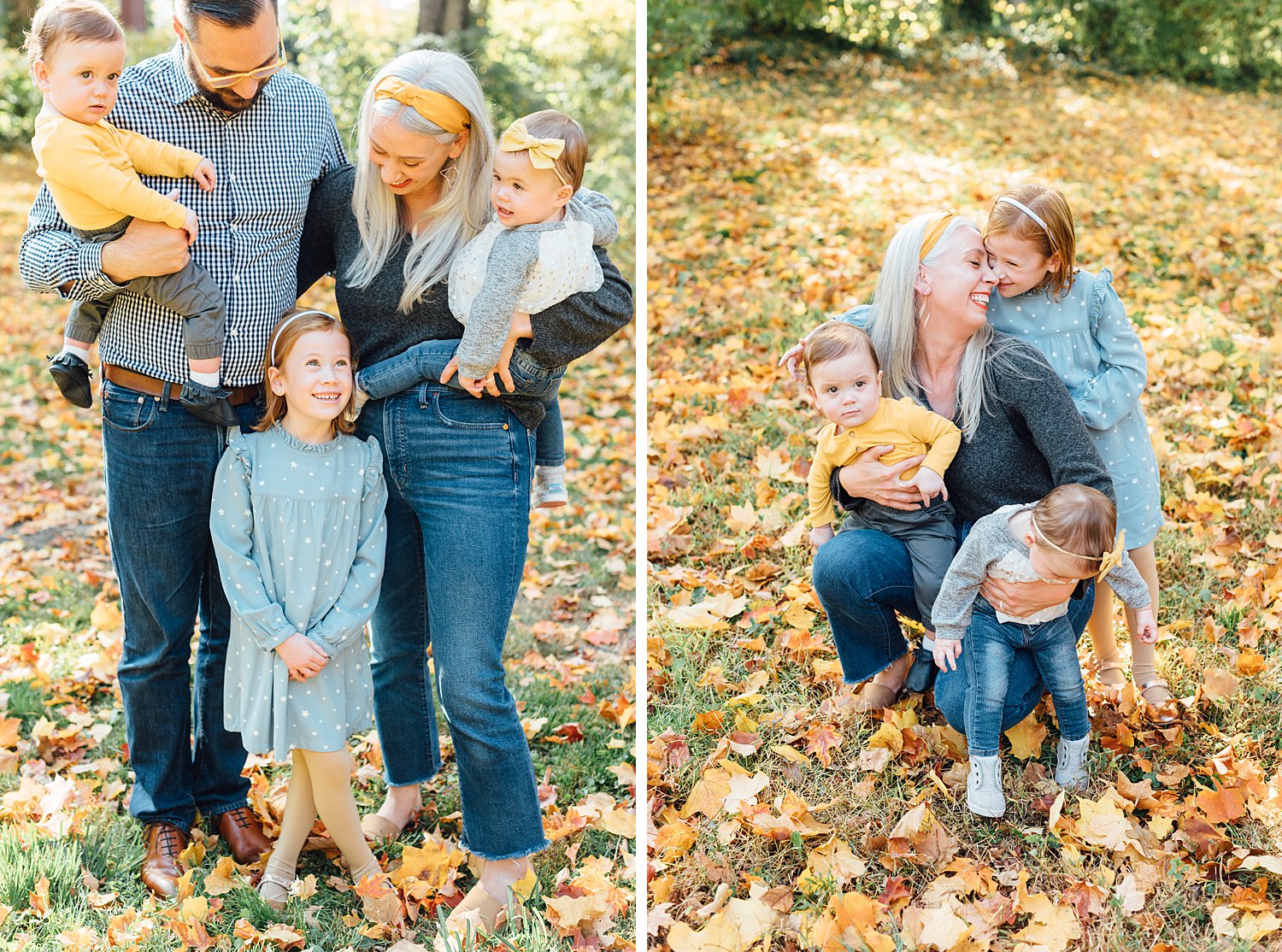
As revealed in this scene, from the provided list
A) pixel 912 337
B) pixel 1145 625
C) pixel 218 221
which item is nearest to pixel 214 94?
pixel 218 221

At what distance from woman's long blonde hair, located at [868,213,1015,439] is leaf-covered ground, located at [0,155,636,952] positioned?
1492 millimetres

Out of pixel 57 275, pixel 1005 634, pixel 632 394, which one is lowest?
pixel 632 394

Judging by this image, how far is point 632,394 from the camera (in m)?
7.65

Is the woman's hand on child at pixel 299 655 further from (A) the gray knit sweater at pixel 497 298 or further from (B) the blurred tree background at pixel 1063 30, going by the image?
(B) the blurred tree background at pixel 1063 30

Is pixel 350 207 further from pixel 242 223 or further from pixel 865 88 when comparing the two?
pixel 865 88

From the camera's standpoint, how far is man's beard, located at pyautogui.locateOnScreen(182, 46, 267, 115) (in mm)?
2816

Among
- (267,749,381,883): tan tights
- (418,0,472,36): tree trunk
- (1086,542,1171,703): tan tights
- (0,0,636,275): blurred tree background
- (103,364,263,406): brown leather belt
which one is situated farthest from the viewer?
(418,0,472,36): tree trunk

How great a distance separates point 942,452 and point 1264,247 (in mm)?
6080

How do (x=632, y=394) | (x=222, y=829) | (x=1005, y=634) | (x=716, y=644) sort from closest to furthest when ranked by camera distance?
(x=1005, y=634) → (x=222, y=829) → (x=716, y=644) → (x=632, y=394)

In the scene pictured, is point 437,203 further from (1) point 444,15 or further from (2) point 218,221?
(1) point 444,15

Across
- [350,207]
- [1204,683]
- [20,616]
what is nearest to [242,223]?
[350,207]

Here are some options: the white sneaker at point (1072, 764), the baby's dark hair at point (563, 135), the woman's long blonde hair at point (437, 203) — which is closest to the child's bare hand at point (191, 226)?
the woman's long blonde hair at point (437, 203)

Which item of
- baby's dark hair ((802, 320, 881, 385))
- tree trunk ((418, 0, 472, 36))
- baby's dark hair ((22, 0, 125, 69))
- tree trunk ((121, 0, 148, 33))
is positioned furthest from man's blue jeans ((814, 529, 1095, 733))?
tree trunk ((121, 0, 148, 33))

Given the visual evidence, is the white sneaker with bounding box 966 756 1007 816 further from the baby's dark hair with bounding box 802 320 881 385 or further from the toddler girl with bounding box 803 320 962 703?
the baby's dark hair with bounding box 802 320 881 385
